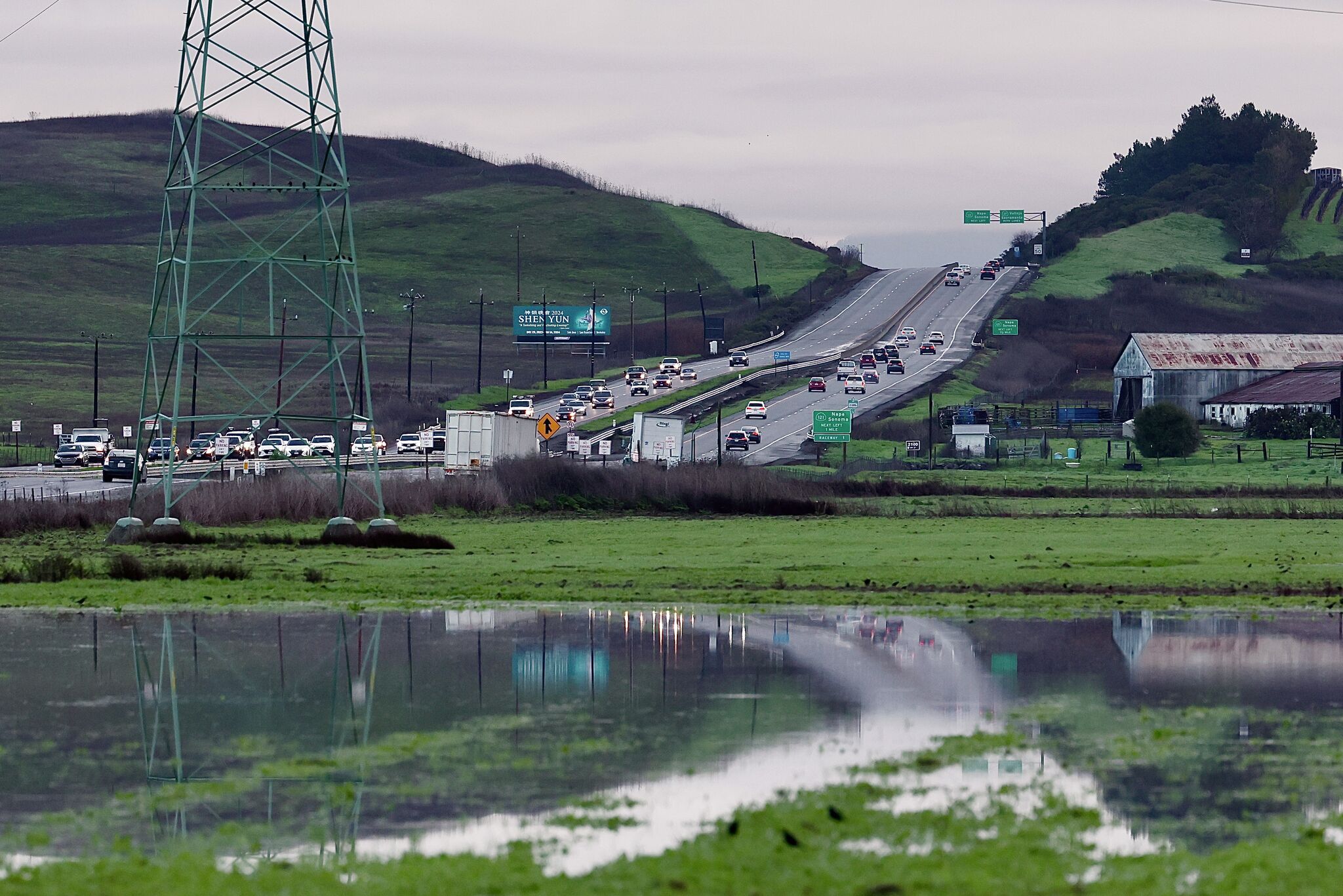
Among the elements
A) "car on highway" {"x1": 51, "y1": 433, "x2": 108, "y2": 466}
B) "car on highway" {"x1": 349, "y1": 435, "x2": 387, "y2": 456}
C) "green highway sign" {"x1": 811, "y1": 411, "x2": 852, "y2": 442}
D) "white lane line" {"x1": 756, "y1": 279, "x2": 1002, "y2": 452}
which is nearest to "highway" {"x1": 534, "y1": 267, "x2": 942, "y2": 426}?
"white lane line" {"x1": 756, "y1": 279, "x2": 1002, "y2": 452}

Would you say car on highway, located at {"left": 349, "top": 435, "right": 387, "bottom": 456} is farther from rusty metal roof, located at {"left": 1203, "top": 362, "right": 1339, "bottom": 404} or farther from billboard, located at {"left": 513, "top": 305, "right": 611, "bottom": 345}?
rusty metal roof, located at {"left": 1203, "top": 362, "right": 1339, "bottom": 404}

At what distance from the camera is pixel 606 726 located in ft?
59.1

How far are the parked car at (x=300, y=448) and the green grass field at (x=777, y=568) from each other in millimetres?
48418

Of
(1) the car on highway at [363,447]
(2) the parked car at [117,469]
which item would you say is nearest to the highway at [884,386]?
(1) the car on highway at [363,447]

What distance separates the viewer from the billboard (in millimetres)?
163250

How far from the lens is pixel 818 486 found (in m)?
73.6

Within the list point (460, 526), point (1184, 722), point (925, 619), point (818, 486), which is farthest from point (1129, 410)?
point (1184, 722)

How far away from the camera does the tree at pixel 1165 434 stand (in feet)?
324

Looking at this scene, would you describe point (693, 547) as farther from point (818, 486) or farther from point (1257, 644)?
point (818, 486)

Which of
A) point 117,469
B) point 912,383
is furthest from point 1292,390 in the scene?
point 117,469

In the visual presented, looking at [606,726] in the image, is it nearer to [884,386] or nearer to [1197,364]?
[884,386]

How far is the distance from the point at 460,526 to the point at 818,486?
72.3ft

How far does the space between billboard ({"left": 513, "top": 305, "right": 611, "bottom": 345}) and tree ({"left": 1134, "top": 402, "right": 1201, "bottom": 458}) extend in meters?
71.7

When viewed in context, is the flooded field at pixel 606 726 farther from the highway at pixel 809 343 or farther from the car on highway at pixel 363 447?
the highway at pixel 809 343
